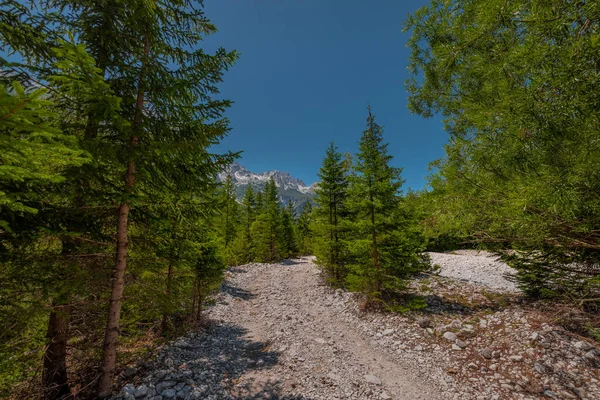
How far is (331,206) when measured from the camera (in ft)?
53.7

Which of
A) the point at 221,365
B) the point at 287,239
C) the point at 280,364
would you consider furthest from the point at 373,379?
the point at 287,239

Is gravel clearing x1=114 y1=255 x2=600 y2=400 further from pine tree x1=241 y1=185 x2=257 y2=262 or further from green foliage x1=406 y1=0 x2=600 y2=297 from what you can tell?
pine tree x1=241 y1=185 x2=257 y2=262

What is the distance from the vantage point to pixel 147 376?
5742 mm

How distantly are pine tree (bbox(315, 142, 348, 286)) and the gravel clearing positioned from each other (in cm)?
479

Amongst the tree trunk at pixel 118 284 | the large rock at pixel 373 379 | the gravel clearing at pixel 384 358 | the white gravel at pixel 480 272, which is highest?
the tree trunk at pixel 118 284

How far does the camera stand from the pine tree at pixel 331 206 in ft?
51.4

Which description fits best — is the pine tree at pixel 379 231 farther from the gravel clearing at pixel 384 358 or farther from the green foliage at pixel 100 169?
the green foliage at pixel 100 169

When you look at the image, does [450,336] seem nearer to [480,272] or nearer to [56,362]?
[56,362]

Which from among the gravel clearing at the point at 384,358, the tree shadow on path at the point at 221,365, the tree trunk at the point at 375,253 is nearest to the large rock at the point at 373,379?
the gravel clearing at the point at 384,358

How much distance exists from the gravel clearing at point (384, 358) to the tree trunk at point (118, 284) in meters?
0.52

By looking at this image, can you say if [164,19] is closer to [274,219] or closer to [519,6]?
[519,6]

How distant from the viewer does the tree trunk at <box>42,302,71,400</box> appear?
15.4 ft

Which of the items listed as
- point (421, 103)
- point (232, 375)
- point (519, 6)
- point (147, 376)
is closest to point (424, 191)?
point (519, 6)

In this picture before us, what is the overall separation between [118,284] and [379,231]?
9.44m
